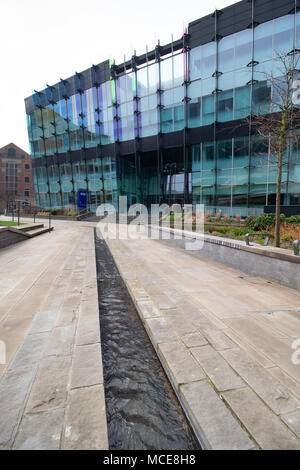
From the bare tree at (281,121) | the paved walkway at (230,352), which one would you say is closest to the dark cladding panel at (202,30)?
the bare tree at (281,121)

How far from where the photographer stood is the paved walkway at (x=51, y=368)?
1.67 meters

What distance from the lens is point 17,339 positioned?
2.94 meters

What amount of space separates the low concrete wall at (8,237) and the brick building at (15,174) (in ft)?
161

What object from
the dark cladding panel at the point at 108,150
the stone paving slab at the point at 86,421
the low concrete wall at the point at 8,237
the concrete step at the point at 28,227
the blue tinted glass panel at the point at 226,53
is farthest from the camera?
the dark cladding panel at the point at 108,150

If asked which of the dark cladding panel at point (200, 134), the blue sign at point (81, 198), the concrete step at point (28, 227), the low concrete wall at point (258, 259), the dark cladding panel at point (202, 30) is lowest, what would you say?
the low concrete wall at point (258, 259)

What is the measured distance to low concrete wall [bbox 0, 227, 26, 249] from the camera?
9.32 m

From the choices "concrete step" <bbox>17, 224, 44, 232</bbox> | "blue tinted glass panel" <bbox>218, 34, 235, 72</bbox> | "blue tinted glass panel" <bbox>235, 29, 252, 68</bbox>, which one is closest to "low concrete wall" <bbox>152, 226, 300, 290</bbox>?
"concrete step" <bbox>17, 224, 44, 232</bbox>

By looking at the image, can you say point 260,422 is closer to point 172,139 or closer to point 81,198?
point 172,139

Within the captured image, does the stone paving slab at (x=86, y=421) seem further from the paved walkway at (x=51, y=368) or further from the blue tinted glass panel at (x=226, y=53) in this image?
the blue tinted glass panel at (x=226, y=53)

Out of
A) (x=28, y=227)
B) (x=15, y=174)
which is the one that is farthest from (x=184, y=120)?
(x=15, y=174)

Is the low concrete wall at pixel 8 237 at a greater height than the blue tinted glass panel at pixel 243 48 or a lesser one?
lesser

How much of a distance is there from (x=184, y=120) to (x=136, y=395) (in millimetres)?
26408

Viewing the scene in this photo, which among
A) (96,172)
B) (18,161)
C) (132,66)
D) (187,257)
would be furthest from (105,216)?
(18,161)
